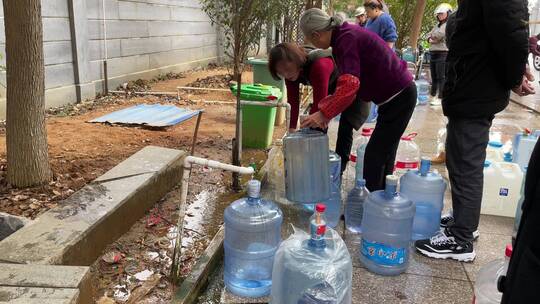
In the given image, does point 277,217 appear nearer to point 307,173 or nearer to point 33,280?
point 307,173

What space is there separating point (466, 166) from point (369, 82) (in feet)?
3.04

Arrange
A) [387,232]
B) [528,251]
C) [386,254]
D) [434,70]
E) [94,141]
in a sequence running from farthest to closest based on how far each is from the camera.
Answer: [434,70] → [94,141] → [387,232] → [386,254] → [528,251]

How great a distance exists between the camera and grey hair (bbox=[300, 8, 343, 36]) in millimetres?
3139

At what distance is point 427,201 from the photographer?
3541mm

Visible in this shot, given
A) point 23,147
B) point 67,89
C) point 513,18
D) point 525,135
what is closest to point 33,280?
point 23,147

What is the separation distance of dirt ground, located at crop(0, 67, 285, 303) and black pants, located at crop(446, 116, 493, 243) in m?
1.91

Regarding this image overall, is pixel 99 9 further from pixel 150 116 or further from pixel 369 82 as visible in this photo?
pixel 369 82

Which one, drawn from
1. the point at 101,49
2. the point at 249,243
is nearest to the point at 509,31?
the point at 249,243

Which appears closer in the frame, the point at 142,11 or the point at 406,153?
the point at 406,153

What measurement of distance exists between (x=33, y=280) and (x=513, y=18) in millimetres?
2951

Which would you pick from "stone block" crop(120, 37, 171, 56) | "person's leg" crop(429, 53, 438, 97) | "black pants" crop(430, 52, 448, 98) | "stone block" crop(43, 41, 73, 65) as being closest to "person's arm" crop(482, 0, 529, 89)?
"stone block" crop(43, 41, 73, 65)

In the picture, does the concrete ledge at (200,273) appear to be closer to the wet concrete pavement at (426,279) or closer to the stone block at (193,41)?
the wet concrete pavement at (426,279)

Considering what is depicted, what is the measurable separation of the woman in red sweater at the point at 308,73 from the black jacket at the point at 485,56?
0.97 m

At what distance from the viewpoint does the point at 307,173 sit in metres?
3.50
